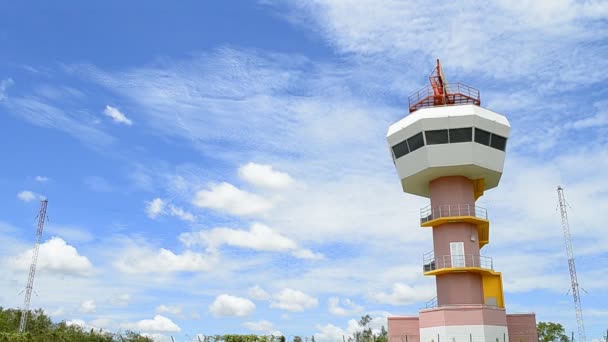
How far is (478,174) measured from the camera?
40.6 meters

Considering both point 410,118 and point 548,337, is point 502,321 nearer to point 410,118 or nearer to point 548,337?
point 410,118

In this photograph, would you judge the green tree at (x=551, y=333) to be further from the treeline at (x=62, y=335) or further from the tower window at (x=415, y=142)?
the tower window at (x=415, y=142)

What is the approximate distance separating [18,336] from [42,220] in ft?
39.3

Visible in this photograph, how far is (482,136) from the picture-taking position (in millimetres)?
39344

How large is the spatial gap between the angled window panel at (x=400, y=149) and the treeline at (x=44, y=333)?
33.4 metres

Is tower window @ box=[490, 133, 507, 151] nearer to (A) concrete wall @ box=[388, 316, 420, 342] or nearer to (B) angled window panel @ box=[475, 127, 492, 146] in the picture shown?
(B) angled window panel @ box=[475, 127, 492, 146]

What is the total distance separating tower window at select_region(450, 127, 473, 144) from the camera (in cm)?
3888

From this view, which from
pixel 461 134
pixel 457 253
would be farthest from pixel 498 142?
pixel 457 253

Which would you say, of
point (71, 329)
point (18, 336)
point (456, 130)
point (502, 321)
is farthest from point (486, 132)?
point (71, 329)

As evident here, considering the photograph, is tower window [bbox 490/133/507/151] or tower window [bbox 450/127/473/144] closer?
tower window [bbox 450/127/473/144]

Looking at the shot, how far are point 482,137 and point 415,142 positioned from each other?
4.69 m

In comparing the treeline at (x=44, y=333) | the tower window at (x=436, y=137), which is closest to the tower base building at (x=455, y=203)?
the tower window at (x=436, y=137)

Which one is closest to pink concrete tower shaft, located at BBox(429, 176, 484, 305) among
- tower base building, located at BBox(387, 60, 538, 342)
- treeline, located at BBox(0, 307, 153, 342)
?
tower base building, located at BBox(387, 60, 538, 342)

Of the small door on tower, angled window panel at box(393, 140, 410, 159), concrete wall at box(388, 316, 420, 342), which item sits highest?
angled window panel at box(393, 140, 410, 159)
